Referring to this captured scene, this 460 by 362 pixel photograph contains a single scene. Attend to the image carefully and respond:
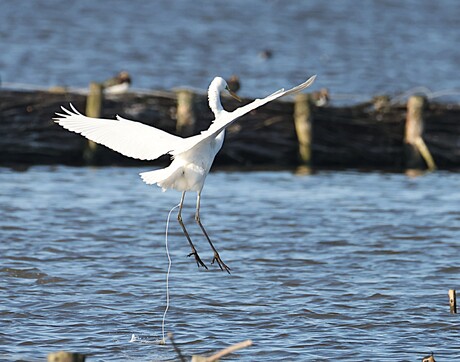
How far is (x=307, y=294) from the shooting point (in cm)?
884

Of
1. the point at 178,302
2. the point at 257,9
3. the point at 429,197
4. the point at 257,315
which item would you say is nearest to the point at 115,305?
the point at 178,302

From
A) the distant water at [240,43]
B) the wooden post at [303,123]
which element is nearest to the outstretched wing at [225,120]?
the wooden post at [303,123]

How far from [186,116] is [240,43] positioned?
17026 mm

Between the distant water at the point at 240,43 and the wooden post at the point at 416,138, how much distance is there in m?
3.98

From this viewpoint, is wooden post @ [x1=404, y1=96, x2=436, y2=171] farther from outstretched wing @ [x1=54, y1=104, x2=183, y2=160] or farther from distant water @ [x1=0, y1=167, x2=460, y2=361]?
outstretched wing @ [x1=54, y1=104, x2=183, y2=160]

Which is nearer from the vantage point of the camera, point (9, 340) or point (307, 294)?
point (9, 340)

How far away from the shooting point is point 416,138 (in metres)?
14.6

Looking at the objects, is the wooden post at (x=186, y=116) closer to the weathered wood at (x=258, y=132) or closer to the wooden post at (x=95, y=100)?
the weathered wood at (x=258, y=132)

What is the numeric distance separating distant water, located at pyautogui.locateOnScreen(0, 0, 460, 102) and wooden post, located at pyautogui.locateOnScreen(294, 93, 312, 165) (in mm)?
Result: 4729

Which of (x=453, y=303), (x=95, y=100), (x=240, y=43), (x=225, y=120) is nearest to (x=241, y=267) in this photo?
(x=453, y=303)

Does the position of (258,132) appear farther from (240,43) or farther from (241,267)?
(240,43)

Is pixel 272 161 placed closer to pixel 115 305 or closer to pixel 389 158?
pixel 389 158

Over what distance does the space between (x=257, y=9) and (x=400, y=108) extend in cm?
2373

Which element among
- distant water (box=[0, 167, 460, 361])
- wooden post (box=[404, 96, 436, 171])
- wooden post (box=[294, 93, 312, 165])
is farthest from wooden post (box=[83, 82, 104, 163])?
wooden post (box=[404, 96, 436, 171])
